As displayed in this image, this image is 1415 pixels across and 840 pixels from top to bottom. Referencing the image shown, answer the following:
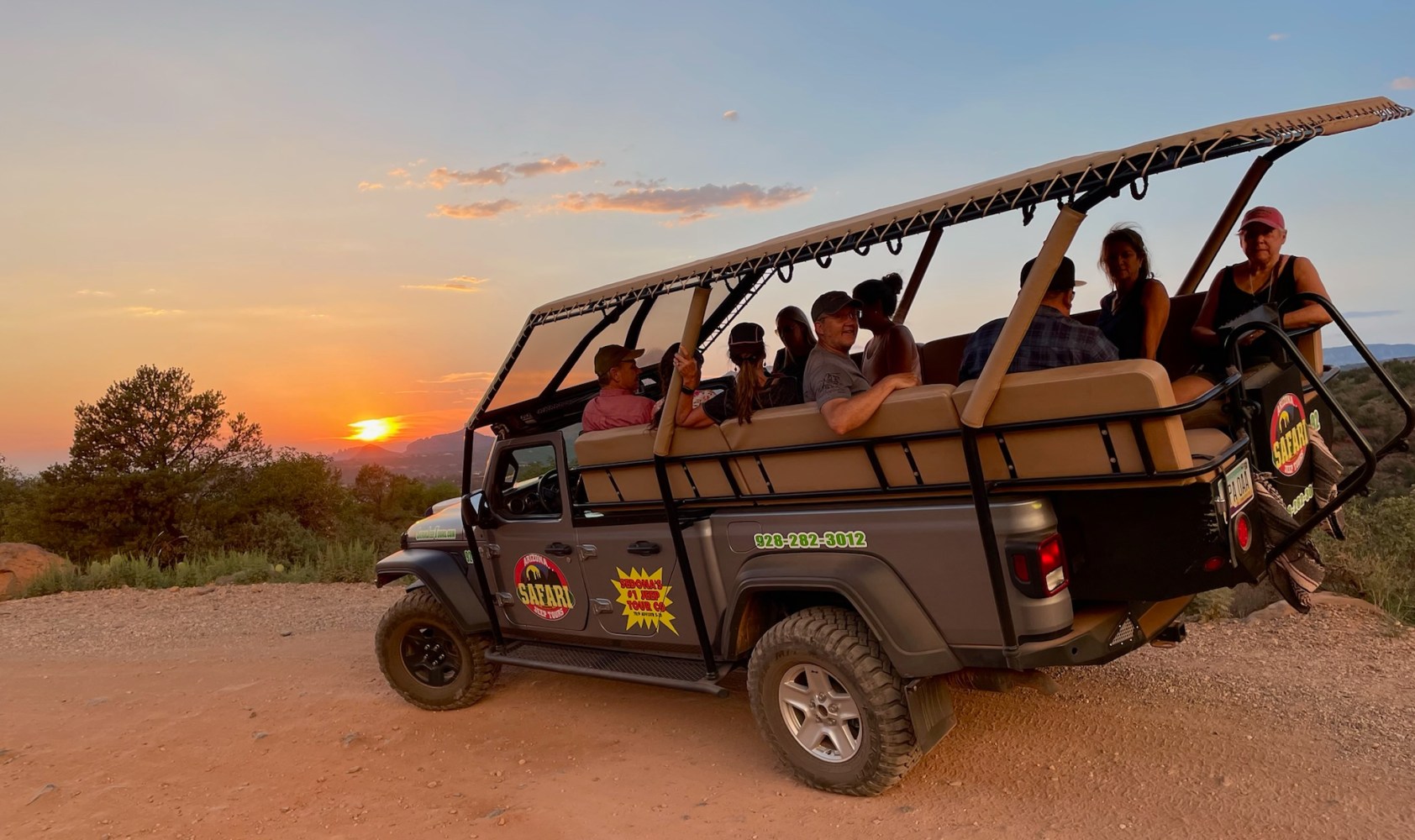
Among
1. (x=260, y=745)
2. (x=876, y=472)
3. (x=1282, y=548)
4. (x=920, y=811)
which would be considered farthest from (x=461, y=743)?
(x=1282, y=548)

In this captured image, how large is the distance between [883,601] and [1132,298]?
2.32m

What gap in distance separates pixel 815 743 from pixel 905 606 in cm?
86

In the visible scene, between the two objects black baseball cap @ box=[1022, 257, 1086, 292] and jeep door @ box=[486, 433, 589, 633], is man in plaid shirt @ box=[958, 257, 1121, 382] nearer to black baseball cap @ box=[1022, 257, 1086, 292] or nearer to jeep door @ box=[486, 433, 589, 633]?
black baseball cap @ box=[1022, 257, 1086, 292]

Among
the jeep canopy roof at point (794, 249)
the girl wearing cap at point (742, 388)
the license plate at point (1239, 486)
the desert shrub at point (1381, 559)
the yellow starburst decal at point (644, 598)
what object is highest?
the jeep canopy roof at point (794, 249)

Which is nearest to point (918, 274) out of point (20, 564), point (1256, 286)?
point (1256, 286)

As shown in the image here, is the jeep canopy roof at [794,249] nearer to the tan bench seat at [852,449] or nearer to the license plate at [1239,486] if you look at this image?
the tan bench seat at [852,449]

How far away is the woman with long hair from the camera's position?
464 cm

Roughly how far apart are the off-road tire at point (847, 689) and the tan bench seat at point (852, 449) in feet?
1.96

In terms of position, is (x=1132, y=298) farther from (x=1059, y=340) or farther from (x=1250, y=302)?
(x=1059, y=340)

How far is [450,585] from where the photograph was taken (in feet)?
18.5

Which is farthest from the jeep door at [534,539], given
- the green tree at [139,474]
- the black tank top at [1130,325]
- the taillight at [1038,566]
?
the green tree at [139,474]

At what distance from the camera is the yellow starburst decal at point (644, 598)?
4602mm

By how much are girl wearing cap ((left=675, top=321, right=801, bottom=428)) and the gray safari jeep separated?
0.07 metres

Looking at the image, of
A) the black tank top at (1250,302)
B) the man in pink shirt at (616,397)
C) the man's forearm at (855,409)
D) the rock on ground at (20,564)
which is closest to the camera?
the man's forearm at (855,409)
